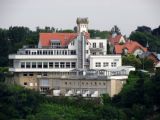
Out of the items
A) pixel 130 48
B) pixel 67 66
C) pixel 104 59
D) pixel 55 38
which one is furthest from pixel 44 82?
pixel 130 48

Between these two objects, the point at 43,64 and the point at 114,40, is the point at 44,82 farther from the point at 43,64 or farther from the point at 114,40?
the point at 114,40

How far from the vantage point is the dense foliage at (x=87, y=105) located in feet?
184

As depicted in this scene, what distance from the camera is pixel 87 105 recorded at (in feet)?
189

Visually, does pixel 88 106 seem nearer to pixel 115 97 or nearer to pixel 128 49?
pixel 115 97

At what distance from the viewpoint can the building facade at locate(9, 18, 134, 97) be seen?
59562 millimetres

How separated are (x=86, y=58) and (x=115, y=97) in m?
4.55

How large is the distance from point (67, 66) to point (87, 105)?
477 centimetres

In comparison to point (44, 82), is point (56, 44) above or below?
above

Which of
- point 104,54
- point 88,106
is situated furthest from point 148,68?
point 88,106

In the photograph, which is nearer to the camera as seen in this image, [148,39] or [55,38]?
[55,38]

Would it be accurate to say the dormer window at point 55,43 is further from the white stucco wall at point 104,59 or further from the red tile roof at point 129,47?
the red tile roof at point 129,47

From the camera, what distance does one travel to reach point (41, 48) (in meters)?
62.2

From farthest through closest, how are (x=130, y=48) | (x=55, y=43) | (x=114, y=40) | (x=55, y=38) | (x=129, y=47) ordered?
(x=114, y=40) < (x=129, y=47) < (x=130, y=48) < (x=55, y=38) < (x=55, y=43)

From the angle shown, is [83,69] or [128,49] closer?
[83,69]
